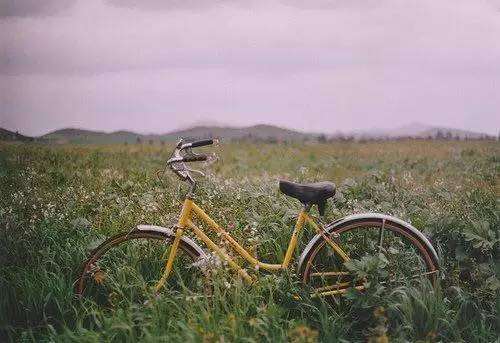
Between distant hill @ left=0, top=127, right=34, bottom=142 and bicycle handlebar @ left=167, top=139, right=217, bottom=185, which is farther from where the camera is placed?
distant hill @ left=0, top=127, right=34, bottom=142

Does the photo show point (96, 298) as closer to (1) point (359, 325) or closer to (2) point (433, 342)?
(1) point (359, 325)

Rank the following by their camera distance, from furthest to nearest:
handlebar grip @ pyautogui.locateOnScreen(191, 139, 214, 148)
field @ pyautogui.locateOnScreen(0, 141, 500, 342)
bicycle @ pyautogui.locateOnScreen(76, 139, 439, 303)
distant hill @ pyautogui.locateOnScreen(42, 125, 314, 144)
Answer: distant hill @ pyautogui.locateOnScreen(42, 125, 314, 144) < bicycle @ pyautogui.locateOnScreen(76, 139, 439, 303) < handlebar grip @ pyautogui.locateOnScreen(191, 139, 214, 148) < field @ pyautogui.locateOnScreen(0, 141, 500, 342)

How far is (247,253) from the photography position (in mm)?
4191

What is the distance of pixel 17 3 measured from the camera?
555 cm

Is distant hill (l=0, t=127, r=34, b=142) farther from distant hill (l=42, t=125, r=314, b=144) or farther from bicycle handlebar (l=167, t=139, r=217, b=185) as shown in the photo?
bicycle handlebar (l=167, t=139, r=217, b=185)

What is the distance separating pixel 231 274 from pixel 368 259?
1135mm

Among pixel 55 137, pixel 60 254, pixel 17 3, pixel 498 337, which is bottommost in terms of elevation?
pixel 498 337

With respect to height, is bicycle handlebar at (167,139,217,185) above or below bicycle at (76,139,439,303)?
above

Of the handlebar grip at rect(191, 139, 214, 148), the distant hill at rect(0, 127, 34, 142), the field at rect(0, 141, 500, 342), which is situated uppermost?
the distant hill at rect(0, 127, 34, 142)

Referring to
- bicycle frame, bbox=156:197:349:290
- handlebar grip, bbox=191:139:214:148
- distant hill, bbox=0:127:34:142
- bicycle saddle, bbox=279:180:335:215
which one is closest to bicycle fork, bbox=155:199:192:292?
bicycle frame, bbox=156:197:349:290

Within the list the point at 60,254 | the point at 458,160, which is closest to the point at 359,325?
the point at 60,254

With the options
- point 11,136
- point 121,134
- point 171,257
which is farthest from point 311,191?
point 121,134

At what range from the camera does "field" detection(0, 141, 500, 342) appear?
3771 millimetres

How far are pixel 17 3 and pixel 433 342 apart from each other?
5266mm
